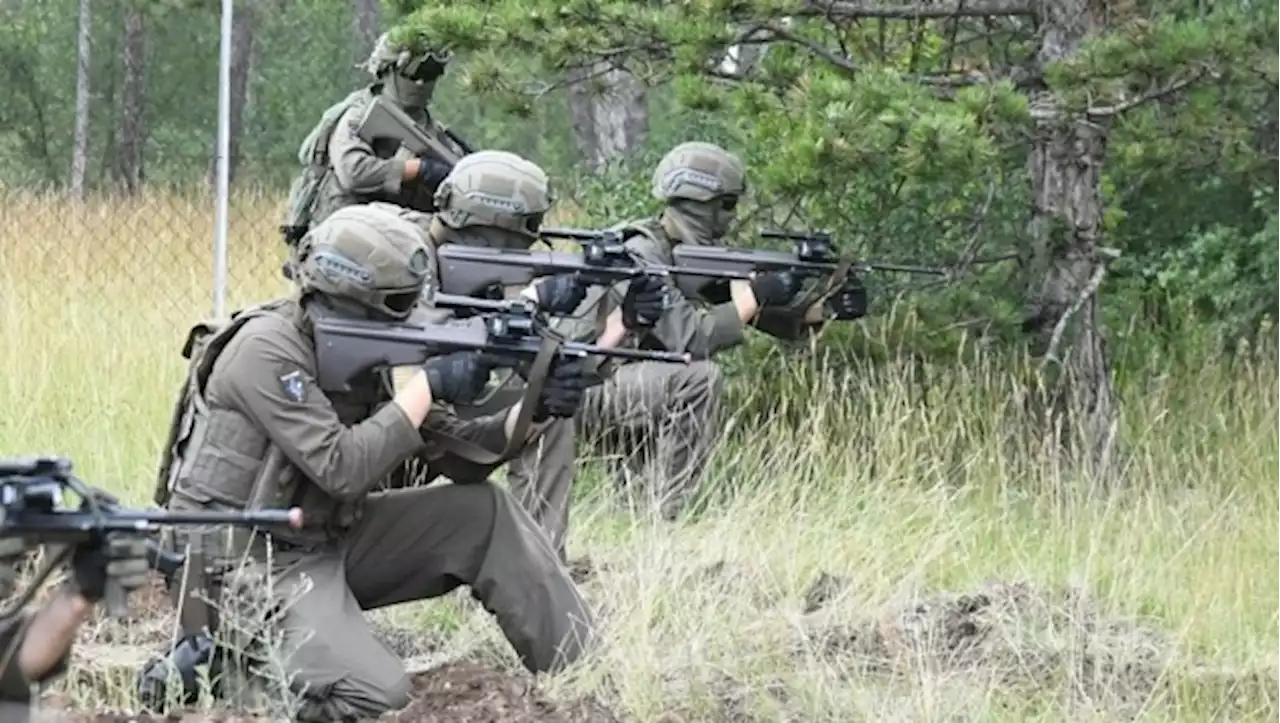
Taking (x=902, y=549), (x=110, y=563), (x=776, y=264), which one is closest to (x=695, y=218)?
(x=776, y=264)

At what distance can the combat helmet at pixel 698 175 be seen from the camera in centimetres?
788

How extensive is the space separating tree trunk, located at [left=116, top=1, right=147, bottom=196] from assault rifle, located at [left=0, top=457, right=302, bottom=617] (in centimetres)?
1678

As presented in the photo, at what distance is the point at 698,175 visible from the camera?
25.9 feet

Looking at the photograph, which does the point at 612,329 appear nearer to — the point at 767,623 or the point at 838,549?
the point at 838,549

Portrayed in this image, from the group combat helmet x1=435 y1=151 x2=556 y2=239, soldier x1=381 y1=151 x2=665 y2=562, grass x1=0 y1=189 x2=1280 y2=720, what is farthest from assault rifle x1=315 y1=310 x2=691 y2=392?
combat helmet x1=435 y1=151 x2=556 y2=239

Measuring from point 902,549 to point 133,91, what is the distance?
15043mm

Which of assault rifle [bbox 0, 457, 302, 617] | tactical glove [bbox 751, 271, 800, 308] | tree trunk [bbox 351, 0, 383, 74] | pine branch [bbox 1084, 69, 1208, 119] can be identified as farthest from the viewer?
tree trunk [bbox 351, 0, 383, 74]

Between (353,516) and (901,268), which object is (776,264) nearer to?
(901,268)

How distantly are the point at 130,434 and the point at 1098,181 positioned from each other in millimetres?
3770

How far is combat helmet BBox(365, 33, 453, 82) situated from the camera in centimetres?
840

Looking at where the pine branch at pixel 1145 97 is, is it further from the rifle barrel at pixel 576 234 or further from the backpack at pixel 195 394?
the backpack at pixel 195 394

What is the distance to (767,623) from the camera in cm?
600

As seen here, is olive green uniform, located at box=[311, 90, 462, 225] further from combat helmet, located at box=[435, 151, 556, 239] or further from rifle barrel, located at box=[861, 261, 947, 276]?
rifle barrel, located at box=[861, 261, 947, 276]

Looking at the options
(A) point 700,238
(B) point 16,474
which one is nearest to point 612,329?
(A) point 700,238
